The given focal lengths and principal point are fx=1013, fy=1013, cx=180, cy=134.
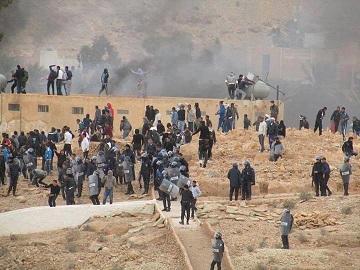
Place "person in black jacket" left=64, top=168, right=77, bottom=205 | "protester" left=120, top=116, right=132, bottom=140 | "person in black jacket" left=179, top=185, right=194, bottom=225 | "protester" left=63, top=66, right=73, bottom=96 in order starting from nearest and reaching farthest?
"person in black jacket" left=179, top=185, right=194, bottom=225, "person in black jacket" left=64, top=168, right=77, bottom=205, "protester" left=120, top=116, right=132, bottom=140, "protester" left=63, top=66, right=73, bottom=96

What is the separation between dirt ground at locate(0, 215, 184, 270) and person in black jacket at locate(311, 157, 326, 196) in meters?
4.20

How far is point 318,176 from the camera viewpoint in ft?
82.3

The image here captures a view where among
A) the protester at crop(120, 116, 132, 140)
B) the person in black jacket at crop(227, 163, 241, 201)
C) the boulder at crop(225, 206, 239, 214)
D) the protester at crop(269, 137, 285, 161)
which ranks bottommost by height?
the boulder at crop(225, 206, 239, 214)

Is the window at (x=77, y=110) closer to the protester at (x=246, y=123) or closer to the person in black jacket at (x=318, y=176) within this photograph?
the protester at (x=246, y=123)

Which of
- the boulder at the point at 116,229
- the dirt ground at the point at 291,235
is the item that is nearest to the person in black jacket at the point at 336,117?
the dirt ground at the point at 291,235

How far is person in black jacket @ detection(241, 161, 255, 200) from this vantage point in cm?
2458

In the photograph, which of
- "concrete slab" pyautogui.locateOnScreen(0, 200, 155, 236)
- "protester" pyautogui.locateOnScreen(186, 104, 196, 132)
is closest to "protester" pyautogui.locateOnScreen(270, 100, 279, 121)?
"protester" pyautogui.locateOnScreen(186, 104, 196, 132)

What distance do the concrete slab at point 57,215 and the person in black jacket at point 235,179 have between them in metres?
1.97

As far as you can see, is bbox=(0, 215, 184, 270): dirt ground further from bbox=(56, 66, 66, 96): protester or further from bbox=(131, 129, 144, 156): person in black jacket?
bbox=(56, 66, 66, 96): protester

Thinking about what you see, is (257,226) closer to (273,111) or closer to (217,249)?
(217,249)

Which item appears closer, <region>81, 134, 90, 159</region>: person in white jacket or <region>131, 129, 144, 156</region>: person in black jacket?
<region>131, 129, 144, 156</region>: person in black jacket

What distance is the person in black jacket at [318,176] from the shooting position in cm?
2467

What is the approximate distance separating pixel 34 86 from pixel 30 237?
39.5 meters

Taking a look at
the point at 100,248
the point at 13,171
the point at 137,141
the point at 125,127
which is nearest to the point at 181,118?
the point at 125,127
